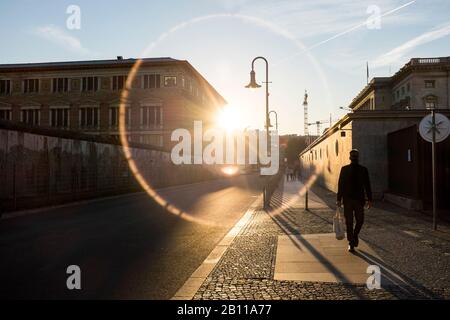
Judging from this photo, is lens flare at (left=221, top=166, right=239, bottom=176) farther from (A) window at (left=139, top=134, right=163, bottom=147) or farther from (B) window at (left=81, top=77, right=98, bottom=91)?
(B) window at (left=81, top=77, right=98, bottom=91)

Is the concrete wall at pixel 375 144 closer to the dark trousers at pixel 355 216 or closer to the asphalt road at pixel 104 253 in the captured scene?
the asphalt road at pixel 104 253

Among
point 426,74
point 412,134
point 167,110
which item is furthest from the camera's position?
point 426,74

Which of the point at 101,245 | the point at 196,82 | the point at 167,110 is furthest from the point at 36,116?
the point at 101,245

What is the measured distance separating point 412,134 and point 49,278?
12.8 metres

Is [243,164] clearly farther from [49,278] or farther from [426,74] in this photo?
[49,278]

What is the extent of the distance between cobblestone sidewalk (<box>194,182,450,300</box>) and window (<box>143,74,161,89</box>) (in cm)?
5051

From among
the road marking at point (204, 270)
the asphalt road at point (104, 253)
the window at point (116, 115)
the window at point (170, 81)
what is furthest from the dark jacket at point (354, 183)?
the window at point (116, 115)

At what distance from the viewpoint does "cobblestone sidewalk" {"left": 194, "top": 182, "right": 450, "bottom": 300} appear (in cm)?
524

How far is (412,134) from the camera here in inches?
592

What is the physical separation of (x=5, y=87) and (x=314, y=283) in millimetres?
66361

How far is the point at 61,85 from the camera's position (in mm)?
61906

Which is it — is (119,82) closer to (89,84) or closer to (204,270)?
(89,84)

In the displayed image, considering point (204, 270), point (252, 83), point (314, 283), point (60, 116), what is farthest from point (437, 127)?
point (60, 116)

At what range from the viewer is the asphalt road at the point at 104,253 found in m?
5.64
